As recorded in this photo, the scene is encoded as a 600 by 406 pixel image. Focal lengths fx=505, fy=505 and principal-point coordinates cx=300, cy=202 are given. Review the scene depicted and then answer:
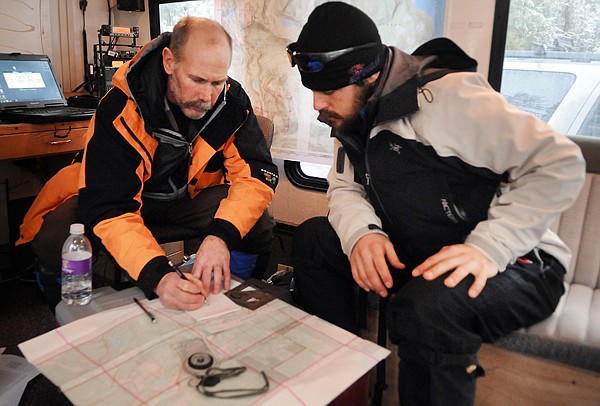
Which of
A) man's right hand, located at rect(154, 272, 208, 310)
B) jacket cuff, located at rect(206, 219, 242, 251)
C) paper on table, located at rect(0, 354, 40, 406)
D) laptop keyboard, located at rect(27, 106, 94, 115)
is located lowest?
paper on table, located at rect(0, 354, 40, 406)

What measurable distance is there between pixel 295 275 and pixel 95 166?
2.34ft

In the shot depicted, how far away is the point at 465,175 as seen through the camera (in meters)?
1.30

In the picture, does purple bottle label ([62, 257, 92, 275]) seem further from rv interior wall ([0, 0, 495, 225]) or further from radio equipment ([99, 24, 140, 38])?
radio equipment ([99, 24, 140, 38])

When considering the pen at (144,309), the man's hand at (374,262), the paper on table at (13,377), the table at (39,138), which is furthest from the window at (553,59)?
the paper on table at (13,377)

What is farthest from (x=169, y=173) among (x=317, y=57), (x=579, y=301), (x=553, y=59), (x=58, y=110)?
(x=553, y=59)

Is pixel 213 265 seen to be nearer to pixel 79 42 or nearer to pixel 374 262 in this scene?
pixel 374 262

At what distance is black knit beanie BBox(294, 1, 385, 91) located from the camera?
1278 millimetres

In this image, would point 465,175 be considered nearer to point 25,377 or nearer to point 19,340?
point 25,377

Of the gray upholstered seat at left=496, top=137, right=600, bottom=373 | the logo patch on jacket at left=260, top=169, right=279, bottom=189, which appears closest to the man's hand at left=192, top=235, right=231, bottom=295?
the logo patch on jacket at left=260, top=169, right=279, bottom=189

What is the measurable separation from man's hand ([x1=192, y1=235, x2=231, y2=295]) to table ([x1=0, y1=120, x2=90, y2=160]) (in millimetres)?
1336

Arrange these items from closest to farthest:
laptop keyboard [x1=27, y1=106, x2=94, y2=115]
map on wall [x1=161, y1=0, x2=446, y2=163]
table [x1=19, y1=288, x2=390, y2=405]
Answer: table [x1=19, y1=288, x2=390, y2=405] → laptop keyboard [x1=27, y1=106, x2=94, y2=115] → map on wall [x1=161, y1=0, x2=446, y2=163]

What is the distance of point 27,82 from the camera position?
2711 millimetres

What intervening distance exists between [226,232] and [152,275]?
0.33m

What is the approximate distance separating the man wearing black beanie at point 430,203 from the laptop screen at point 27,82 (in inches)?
74.8
